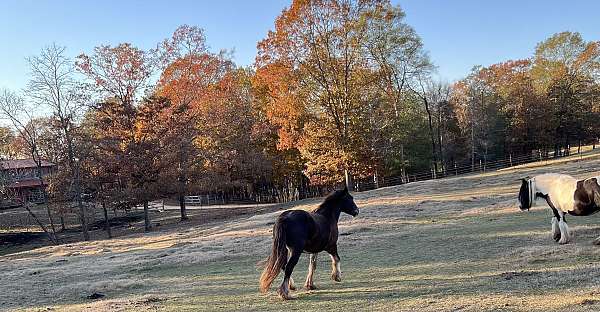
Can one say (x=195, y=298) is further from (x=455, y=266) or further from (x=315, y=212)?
(x=455, y=266)

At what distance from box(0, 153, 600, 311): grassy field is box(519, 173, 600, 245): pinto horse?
1.31ft

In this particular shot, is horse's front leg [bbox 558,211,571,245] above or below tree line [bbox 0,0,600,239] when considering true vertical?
below

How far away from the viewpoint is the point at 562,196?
29.2 ft

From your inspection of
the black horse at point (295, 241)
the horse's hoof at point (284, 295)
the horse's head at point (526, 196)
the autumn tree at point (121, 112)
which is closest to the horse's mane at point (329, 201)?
the black horse at point (295, 241)

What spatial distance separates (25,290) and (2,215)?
138ft

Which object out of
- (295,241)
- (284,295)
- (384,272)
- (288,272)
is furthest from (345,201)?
(284,295)

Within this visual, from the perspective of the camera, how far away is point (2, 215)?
45438mm

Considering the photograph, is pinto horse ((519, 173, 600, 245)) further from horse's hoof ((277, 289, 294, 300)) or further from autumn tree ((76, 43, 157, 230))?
autumn tree ((76, 43, 157, 230))

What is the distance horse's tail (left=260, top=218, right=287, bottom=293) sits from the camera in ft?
23.0

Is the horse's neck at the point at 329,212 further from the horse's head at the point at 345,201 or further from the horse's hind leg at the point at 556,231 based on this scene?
the horse's hind leg at the point at 556,231

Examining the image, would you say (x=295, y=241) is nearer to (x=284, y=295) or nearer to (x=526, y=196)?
(x=284, y=295)

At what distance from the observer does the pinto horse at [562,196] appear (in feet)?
27.6

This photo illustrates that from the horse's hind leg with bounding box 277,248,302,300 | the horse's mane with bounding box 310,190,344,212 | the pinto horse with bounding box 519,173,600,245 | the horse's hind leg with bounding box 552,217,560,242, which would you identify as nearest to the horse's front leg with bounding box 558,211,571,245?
the pinto horse with bounding box 519,173,600,245

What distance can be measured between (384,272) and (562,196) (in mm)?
3971
